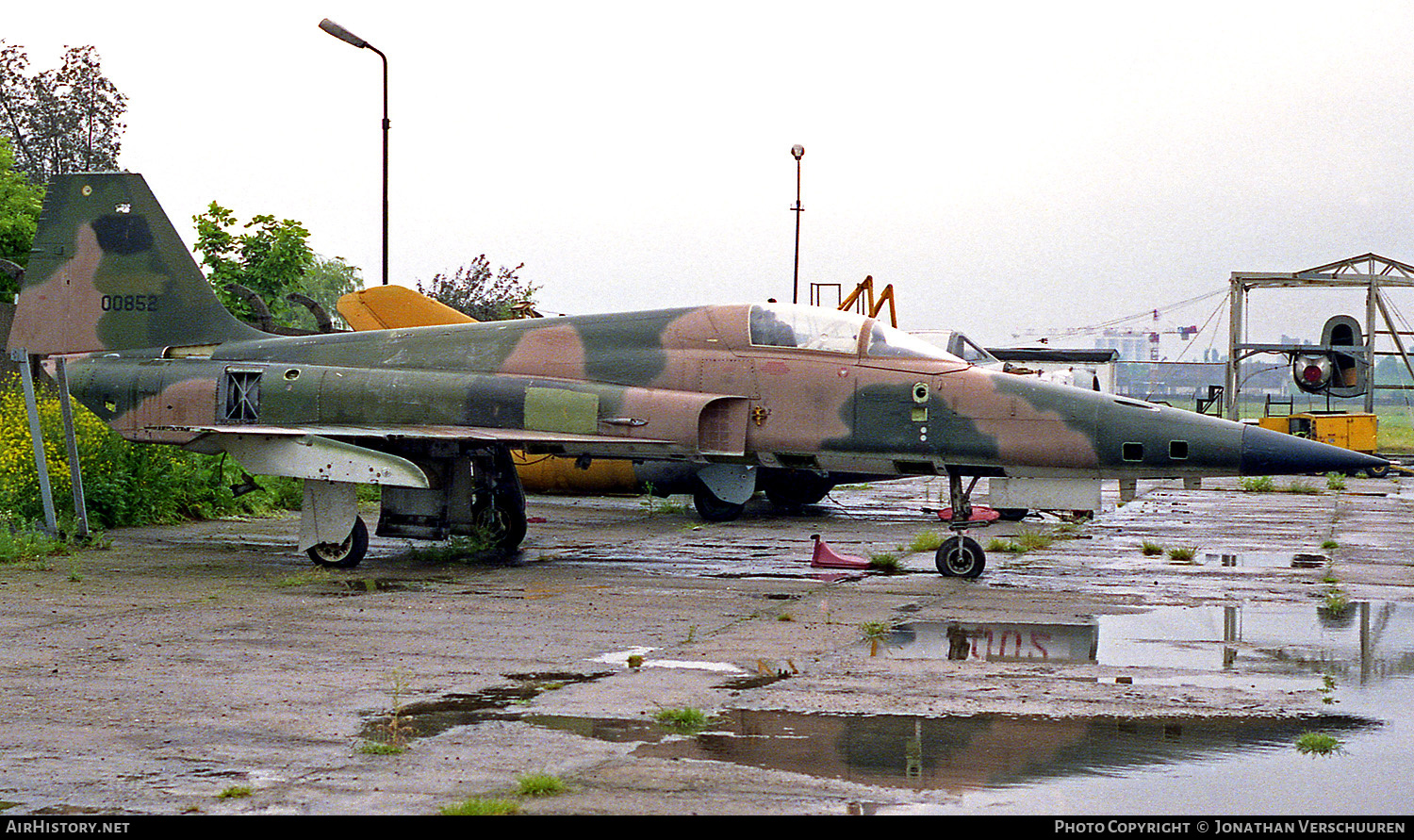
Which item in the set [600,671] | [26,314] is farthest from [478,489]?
[600,671]

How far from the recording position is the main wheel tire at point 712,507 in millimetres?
19594

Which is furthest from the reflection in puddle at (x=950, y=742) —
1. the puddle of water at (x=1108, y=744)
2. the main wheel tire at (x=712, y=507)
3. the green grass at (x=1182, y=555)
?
the main wheel tire at (x=712, y=507)

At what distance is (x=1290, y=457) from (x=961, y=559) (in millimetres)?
3184

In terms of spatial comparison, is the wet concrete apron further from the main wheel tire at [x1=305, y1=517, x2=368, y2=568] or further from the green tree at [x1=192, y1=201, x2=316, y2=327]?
the green tree at [x1=192, y1=201, x2=316, y2=327]

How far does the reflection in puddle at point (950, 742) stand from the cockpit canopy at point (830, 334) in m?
6.60

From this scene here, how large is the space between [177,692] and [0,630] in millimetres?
2975

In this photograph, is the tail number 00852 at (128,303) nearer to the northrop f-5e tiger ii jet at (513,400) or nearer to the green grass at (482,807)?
the northrop f-5e tiger ii jet at (513,400)

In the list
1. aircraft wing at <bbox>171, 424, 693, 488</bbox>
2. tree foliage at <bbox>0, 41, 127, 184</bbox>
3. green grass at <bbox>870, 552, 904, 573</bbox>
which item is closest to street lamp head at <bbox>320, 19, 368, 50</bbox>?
aircraft wing at <bbox>171, 424, 693, 488</bbox>

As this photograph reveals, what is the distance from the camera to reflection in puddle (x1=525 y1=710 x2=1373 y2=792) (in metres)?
5.99

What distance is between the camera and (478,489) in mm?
15203

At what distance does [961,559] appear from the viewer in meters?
13.1

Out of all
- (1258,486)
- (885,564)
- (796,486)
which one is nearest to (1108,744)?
(885,564)
